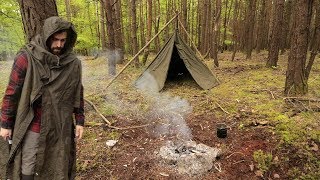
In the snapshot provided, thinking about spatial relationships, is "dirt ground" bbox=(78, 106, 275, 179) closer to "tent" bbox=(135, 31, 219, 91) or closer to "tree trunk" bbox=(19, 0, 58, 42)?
"tree trunk" bbox=(19, 0, 58, 42)

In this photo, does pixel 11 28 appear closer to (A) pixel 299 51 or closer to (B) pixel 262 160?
(A) pixel 299 51

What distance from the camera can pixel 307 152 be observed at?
378 cm

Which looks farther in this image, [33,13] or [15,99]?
[33,13]

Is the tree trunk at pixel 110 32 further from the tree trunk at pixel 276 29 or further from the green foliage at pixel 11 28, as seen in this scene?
the tree trunk at pixel 276 29

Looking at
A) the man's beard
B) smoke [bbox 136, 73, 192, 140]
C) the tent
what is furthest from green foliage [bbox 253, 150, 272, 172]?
the tent

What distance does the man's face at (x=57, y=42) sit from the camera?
2.26 meters

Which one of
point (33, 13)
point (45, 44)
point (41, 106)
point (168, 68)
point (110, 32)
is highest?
point (33, 13)

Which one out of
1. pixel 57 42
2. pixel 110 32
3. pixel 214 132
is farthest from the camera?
pixel 110 32

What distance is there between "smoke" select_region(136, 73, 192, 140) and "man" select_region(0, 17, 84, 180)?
2.56 meters

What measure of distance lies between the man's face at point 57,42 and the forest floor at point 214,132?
6.41 feet

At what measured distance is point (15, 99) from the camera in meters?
2.21

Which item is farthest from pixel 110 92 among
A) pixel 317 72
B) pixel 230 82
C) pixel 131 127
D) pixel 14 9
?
pixel 317 72

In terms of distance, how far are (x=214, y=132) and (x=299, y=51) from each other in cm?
298

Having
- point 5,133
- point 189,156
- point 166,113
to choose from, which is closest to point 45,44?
point 5,133
